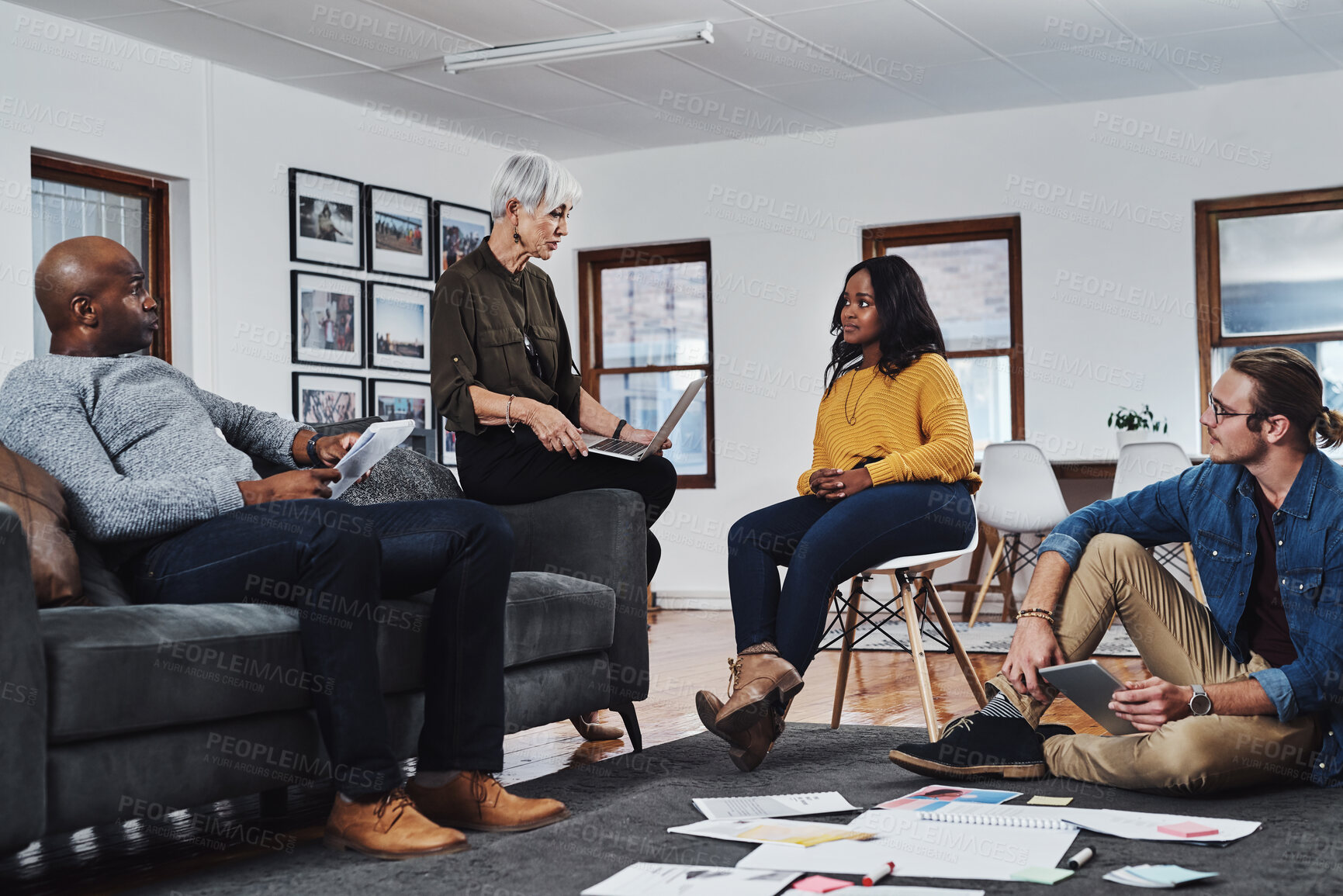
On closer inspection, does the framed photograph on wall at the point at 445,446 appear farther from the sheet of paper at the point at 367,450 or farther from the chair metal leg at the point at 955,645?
the sheet of paper at the point at 367,450

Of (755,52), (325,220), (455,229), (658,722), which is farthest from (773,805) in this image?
(455,229)

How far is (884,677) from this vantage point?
4.27m

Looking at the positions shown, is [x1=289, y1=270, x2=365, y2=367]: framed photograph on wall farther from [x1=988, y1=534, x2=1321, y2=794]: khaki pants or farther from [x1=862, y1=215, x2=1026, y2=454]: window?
[x1=988, y1=534, x2=1321, y2=794]: khaki pants

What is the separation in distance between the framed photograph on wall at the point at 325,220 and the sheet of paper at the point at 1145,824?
15.2 feet

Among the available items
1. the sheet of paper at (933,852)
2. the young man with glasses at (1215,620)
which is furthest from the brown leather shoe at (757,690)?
the sheet of paper at (933,852)

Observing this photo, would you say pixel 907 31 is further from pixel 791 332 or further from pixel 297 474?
pixel 297 474

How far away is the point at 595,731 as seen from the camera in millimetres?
3162

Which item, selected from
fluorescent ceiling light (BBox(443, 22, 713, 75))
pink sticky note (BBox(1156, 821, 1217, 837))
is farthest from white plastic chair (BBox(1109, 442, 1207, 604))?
pink sticky note (BBox(1156, 821, 1217, 837))

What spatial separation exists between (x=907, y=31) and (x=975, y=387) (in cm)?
203

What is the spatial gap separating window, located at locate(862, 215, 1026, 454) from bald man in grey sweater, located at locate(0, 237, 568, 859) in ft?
15.6

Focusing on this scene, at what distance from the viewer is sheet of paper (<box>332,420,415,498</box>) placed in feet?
7.50

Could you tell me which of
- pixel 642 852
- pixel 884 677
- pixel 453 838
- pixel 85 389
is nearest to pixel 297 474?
pixel 85 389

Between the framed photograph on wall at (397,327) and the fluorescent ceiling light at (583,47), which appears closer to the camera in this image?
the fluorescent ceiling light at (583,47)

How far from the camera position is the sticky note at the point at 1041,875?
5.74 feet
